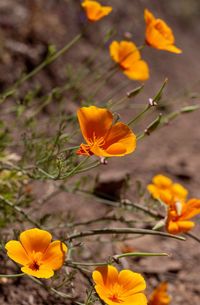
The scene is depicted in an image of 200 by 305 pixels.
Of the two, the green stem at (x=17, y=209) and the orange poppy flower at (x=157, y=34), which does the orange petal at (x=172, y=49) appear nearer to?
the orange poppy flower at (x=157, y=34)

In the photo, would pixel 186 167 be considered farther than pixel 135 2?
No

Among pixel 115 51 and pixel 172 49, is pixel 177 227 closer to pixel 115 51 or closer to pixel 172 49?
pixel 172 49

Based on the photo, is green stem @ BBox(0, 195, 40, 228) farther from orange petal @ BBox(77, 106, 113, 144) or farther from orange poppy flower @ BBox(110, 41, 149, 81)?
orange poppy flower @ BBox(110, 41, 149, 81)

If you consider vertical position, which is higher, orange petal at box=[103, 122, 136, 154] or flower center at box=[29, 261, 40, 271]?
orange petal at box=[103, 122, 136, 154]

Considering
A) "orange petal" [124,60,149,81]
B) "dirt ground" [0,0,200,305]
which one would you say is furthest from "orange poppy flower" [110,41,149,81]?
"dirt ground" [0,0,200,305]

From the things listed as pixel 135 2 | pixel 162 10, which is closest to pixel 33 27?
pixel 135 2

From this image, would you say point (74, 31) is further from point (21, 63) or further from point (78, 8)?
point (21, 63)
